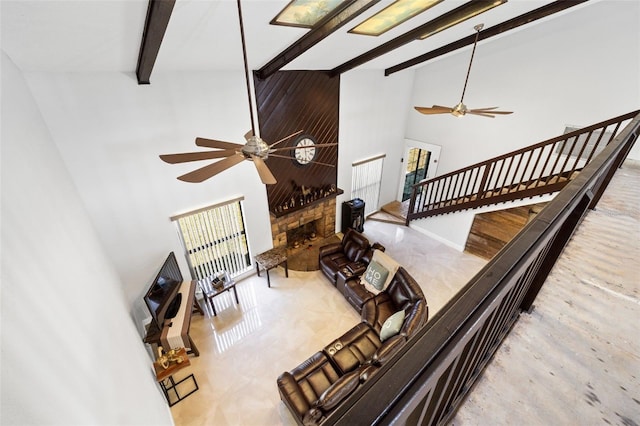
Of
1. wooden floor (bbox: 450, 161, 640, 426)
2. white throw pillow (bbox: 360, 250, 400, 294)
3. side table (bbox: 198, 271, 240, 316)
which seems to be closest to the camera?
wooden floor (bbox: 450, 161, 640, 426)

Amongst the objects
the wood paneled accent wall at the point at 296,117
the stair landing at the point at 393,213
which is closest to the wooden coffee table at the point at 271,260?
the wood paneled accent wall at the point at 296,117

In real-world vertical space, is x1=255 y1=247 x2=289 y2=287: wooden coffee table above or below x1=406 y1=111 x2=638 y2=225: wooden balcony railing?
below

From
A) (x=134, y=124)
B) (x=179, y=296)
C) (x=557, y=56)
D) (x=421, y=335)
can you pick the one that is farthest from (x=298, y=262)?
(x=557, y=56)

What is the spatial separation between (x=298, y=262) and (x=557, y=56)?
6597mm

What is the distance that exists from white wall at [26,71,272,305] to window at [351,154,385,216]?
3.22 meters

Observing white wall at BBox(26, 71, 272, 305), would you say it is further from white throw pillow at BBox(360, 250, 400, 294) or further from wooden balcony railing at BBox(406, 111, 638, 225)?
wooden balcony railing at BBox(406, 111, 638, 225)

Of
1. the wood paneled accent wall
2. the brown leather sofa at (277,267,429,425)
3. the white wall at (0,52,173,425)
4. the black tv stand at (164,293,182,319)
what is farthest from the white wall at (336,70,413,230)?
the white wall at (0,52,173,425)

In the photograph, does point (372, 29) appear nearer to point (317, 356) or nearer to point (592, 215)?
point (592, 215)

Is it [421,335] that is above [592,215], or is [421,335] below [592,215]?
above

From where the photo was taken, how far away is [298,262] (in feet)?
20.0

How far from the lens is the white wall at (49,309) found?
943 millimetres

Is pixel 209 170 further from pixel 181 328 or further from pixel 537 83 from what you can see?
pixel 537 83

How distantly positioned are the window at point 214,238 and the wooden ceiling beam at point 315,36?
236 centimetres

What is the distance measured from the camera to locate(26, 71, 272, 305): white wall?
311 centimetres
